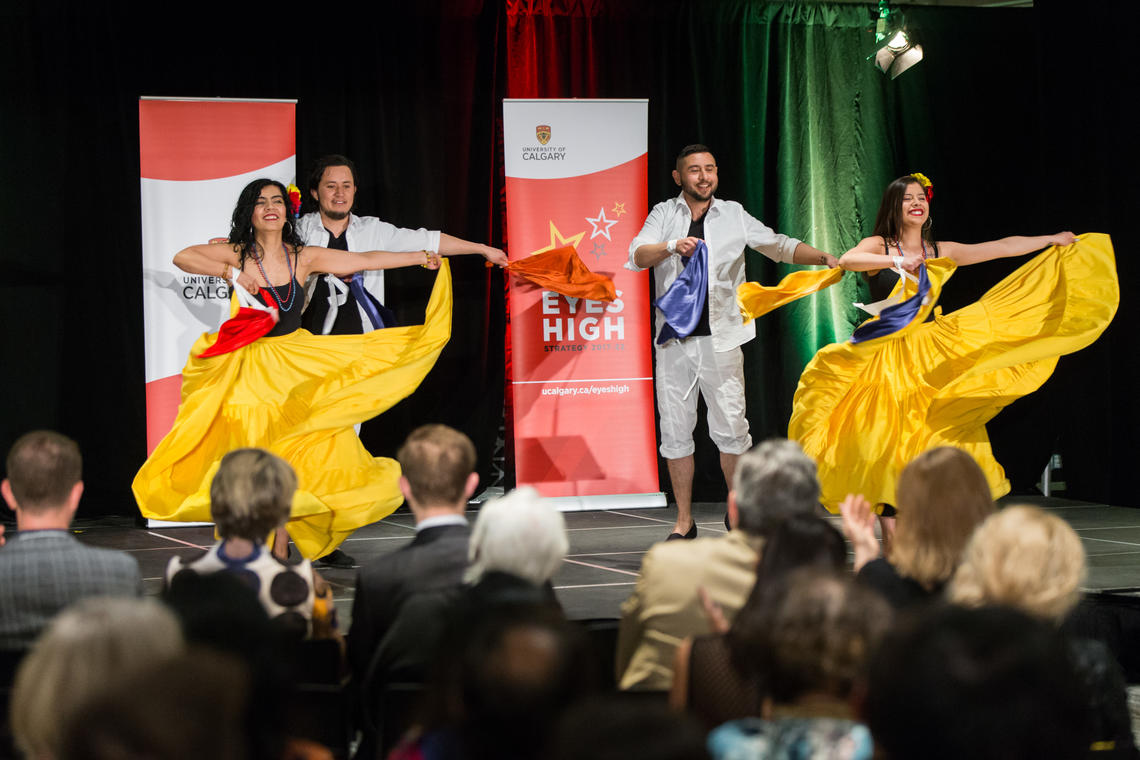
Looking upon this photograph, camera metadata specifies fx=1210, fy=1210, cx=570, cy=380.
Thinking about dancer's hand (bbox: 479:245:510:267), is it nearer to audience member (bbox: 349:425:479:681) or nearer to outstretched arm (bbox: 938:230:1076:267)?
outstretched arm (bbox: 938:230:1076:267)

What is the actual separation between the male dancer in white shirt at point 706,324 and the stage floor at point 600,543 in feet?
1.81

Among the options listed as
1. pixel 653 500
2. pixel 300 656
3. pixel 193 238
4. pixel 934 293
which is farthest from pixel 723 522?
pixel 300 656

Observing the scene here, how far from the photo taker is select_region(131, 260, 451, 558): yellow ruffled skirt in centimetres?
493

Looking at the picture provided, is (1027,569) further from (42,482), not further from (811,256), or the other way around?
(811,256)

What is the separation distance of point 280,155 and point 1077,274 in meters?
4.16

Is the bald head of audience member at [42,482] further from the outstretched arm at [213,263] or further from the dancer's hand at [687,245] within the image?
the dancer's hand at [687,245]

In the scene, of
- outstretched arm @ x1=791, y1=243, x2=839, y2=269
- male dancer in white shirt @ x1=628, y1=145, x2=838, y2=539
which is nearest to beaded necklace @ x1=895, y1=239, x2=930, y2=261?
outstretched arm @ x1=791, y1=243, x2=839, y2=269

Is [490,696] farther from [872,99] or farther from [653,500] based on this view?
[872,99]

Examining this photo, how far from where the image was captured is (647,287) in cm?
714

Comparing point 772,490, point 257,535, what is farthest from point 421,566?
point 772,490

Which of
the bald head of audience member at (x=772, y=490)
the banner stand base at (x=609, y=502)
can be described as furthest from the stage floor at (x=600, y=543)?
the bald head of audience member at (x=772, y=490)

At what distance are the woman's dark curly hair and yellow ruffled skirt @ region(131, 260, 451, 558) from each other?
413 mm

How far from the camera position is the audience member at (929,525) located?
2.36 metres

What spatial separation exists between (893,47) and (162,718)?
6.47 m
